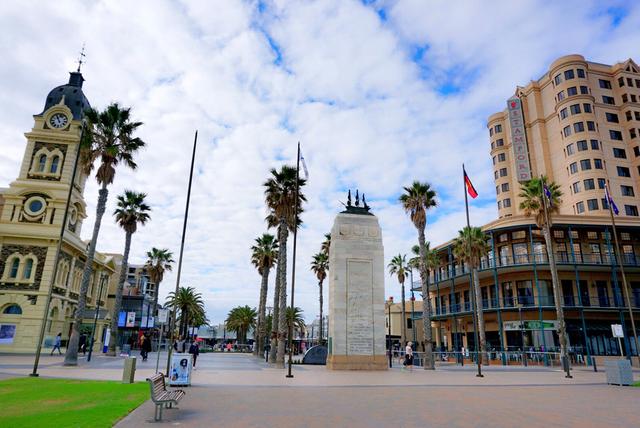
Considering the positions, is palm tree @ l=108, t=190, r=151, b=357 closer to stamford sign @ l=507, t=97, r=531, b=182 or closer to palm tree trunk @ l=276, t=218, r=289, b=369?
palm tree trunk @ l=276, t=218, r=289, b=369

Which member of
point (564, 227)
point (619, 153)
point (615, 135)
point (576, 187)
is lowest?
point (564, 227)

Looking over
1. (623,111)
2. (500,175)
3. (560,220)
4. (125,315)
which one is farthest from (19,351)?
(623,111)

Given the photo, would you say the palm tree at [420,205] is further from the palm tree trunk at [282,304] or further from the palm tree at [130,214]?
the palm tree at [130,214]

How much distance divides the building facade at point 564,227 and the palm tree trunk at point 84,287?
3564cm

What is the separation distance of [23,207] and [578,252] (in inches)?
2189

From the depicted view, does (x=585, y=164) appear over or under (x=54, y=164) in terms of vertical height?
over

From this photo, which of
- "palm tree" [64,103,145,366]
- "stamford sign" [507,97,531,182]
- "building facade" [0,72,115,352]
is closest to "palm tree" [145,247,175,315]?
"building facade" [0,72,115,352]

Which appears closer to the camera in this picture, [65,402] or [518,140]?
[65,402]

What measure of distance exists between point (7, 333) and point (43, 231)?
29.7 ft

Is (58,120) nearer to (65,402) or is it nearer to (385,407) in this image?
(65,402)

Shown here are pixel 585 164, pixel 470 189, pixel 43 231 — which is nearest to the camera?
pixel 470 189

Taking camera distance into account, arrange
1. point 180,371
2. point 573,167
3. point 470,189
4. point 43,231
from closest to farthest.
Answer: point 180,371, point 470,189, point 43,231, point 573,167

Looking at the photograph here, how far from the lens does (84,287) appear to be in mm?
27297

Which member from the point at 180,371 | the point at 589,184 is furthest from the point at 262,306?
the point at 589,184
